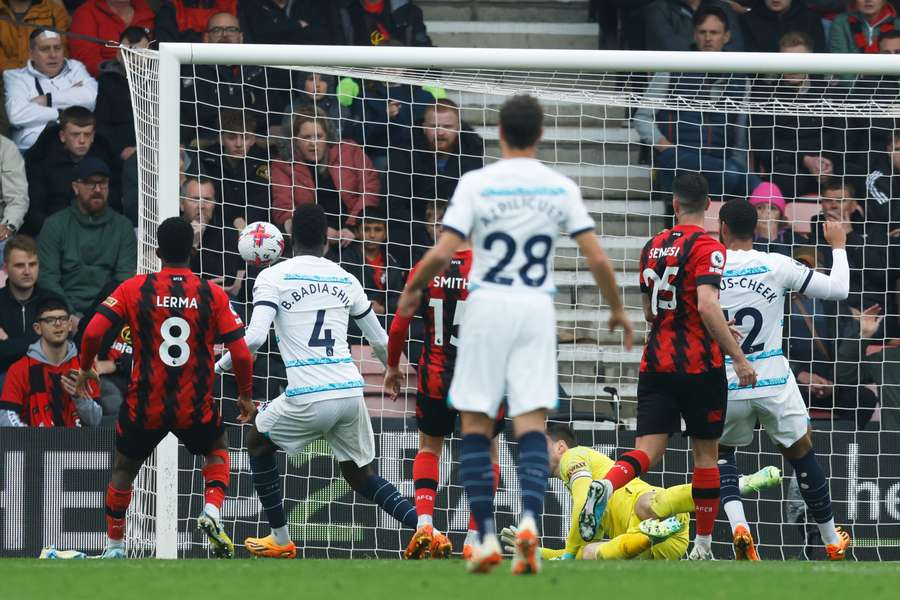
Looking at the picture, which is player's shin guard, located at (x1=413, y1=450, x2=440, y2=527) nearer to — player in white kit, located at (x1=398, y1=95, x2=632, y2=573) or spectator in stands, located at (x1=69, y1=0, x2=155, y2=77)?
player in white kit, located at (x1=398, y1=95, x2=632, y2=573)

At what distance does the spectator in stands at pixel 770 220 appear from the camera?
12.4m

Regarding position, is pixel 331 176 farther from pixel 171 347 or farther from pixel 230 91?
pixel 171 347

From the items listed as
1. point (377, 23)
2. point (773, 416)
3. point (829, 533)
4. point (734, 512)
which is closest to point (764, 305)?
point (773, 416)

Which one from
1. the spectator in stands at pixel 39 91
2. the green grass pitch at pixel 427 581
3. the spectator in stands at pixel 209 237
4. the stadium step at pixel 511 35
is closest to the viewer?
the green grass pitch at pixel 427 581

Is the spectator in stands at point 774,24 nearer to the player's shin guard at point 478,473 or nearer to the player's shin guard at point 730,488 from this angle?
the player's shin guard at point 730,488

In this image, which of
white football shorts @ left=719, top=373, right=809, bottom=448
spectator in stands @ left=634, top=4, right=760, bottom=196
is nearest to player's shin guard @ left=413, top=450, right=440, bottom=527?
white football shorts @ left=719, top=373, right=809, bottom=448

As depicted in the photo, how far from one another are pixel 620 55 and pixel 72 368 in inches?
184

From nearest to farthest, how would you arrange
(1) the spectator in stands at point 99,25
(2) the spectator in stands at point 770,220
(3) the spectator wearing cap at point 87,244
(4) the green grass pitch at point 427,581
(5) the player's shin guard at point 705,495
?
(4) the green grass pitch at point 427,581
(5) the player's shin guard at point 705,495
(2) the spectator in stands at point 770,220
(3) the spectator wearing cap at point 87,244
(1) the spectator in stands at point 99,25

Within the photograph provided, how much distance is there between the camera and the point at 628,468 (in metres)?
9.22

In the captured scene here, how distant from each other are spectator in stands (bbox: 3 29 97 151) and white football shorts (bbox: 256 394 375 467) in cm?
487

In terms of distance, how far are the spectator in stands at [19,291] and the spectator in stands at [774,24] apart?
704cm

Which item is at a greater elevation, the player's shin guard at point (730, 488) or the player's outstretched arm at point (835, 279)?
the player's outstretched arm at point (835, 279)

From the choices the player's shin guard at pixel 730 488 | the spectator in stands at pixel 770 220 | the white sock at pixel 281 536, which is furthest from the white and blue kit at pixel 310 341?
the spectator in stands at pixel 770 220

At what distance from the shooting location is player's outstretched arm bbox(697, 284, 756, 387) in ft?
29.3
